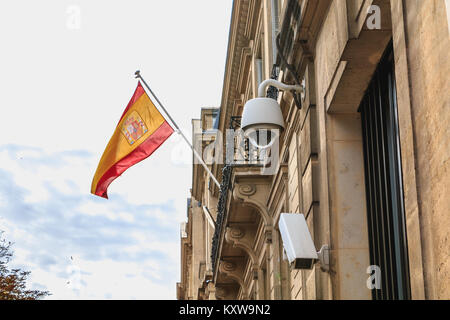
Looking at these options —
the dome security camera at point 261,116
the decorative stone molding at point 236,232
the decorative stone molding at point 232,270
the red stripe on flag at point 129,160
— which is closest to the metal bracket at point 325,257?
the dome security camera at point 261,116

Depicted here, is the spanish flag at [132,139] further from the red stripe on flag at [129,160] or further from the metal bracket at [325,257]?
the metal bracket at [325,257]

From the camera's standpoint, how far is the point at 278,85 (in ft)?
46.2

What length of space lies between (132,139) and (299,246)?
30.6 ft

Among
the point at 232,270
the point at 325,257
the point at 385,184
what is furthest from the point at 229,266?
the point at 385,184

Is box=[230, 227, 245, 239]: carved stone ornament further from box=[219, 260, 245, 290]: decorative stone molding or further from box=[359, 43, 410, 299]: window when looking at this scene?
box=[359, 43, 410, 299]: window

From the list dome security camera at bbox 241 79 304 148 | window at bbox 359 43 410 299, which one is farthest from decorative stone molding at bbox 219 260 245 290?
window at bbox 359 43 410 299

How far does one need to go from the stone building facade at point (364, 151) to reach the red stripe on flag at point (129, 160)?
1924mm

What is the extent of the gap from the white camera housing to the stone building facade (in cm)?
22

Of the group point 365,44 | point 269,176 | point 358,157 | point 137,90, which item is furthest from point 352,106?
point 137,90

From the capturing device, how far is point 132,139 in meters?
20.4

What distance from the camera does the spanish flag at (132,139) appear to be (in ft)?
65.7

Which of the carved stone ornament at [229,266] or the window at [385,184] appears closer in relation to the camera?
the window at [385,184]

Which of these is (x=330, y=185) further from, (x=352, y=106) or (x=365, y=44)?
(x=365, y=44)

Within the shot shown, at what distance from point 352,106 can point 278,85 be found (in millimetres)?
2162
